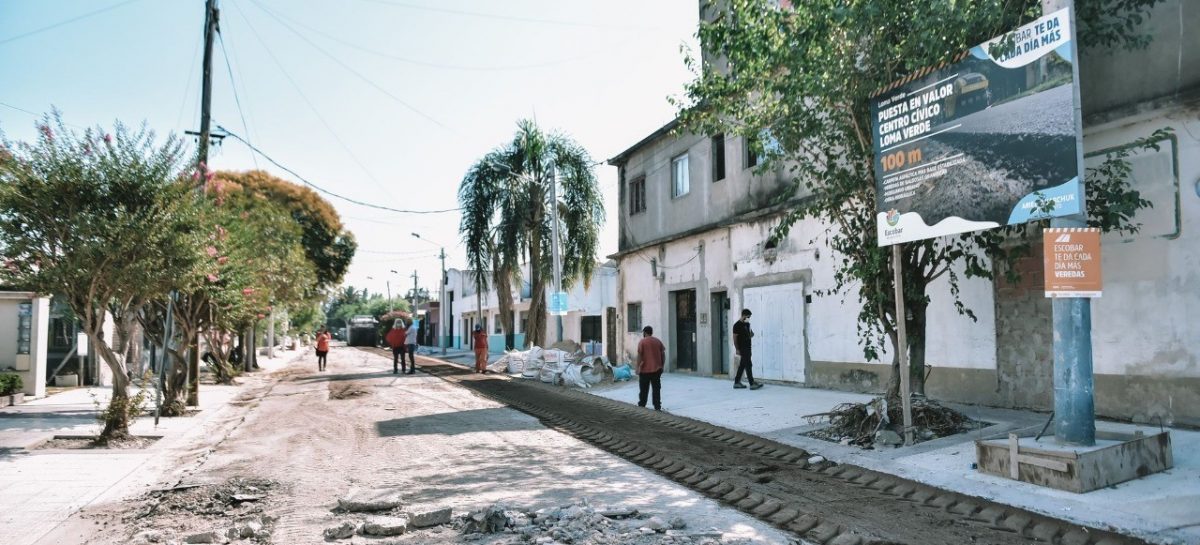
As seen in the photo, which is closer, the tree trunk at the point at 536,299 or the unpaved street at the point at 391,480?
the unpaved street at the point at 391,480

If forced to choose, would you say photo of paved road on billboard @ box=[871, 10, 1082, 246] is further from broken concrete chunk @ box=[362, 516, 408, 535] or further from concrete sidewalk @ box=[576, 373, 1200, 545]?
broken concrete chunk @ box=[362, 516, 408, 535]

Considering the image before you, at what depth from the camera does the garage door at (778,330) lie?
1536cm

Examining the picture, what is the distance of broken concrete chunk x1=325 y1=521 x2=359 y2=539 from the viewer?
5.31m

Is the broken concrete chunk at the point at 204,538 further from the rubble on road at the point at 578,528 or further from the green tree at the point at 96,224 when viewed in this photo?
the green tree at the point at 96,224

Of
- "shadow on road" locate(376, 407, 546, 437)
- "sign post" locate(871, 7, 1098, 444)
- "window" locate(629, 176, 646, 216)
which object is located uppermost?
"window" locate(629, 176, 646, 216)

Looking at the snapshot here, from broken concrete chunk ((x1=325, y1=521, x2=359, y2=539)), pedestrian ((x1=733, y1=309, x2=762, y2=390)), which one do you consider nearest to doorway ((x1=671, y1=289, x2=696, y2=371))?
pedestrian ((x1=733, y1=309, x2=762, y2=390))

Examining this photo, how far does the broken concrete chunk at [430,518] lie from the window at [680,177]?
15862mm

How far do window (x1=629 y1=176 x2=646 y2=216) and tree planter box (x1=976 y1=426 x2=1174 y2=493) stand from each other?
17.1 meters

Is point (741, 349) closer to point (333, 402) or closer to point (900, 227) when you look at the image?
point (900, 227)

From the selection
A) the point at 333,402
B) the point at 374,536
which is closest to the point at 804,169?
the point at 374,536

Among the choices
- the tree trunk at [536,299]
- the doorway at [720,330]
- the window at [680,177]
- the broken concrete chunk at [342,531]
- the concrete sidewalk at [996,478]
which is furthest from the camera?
the tree trunk at [536,299]

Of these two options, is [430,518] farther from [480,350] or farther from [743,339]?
[480,350]

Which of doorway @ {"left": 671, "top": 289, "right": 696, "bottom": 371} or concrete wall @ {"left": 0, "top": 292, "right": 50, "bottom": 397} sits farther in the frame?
doorway @ {"left": 671, "top": 289, "right": 696, "bottom": 371}

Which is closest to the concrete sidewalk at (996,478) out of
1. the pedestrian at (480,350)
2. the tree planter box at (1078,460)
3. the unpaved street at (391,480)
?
the tree planter box at (1078,460)
